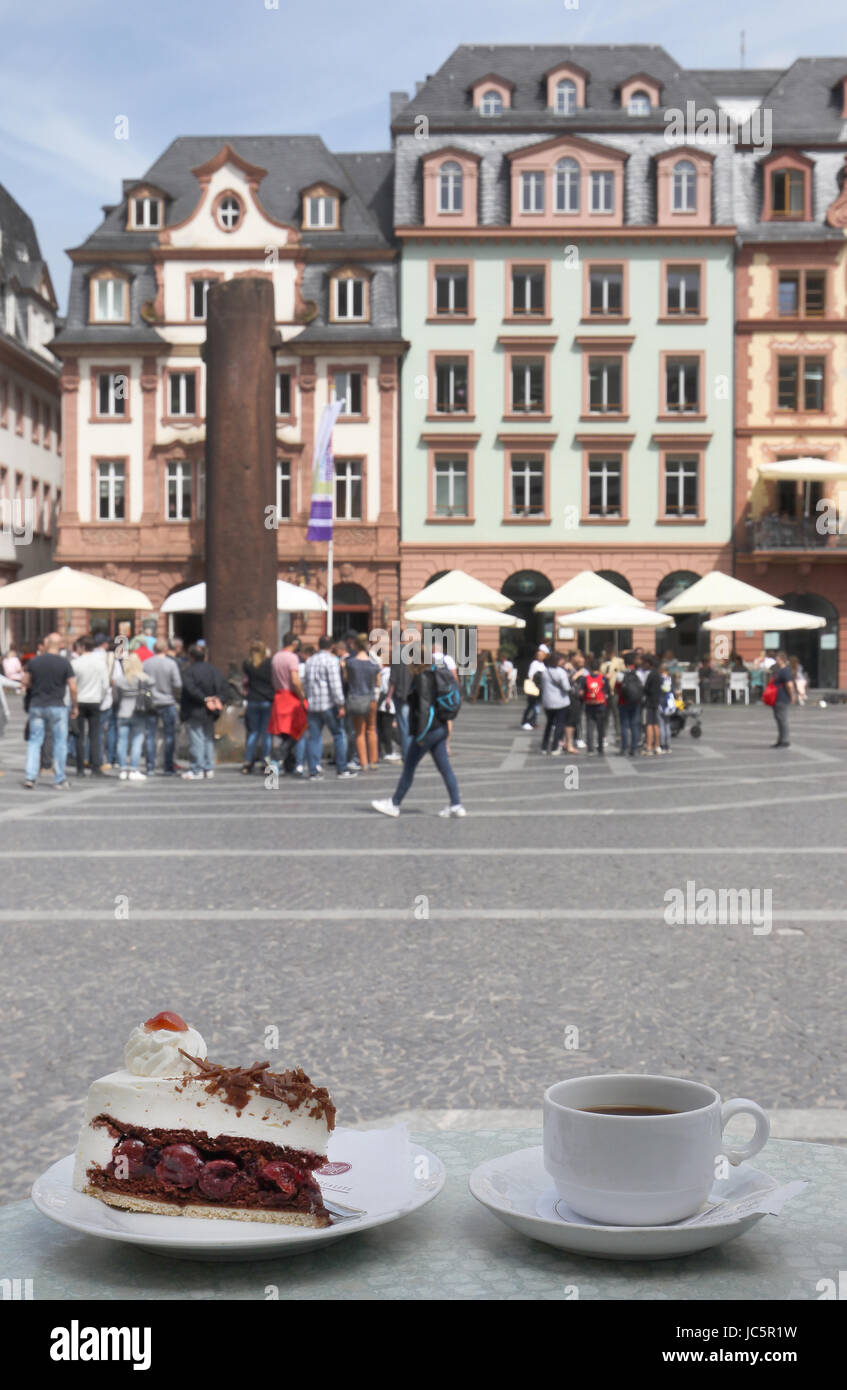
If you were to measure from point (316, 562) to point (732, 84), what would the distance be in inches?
869

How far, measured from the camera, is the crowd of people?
1828 centimetres

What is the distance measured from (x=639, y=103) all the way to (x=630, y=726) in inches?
1192

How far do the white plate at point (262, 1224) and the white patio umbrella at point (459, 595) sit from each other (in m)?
30.4

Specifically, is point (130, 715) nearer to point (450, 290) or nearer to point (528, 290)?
point (450, 290)

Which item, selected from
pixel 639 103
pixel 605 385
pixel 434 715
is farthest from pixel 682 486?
pixel 434 715

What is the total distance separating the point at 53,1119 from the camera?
4.84 meters

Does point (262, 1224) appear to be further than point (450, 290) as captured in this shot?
No

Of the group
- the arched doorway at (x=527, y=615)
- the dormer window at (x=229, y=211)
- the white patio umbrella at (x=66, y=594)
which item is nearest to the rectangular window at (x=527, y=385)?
the arched doorway at (x=527, y=615)

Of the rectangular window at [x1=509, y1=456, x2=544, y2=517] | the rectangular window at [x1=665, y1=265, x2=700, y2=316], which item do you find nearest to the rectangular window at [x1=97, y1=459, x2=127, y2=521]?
the rectangular window at [x1=509, y1=456, x2=544, y2=517]

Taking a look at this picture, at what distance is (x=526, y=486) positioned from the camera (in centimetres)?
4769

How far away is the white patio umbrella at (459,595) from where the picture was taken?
32.2 m

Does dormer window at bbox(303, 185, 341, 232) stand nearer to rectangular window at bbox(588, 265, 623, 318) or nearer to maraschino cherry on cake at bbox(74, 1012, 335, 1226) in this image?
rectangular window at bbox(588, 265, 623, 318)

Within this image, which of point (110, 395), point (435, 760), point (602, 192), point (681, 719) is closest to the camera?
point (435, 760)

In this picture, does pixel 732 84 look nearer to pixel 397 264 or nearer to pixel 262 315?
pixel 397 264
